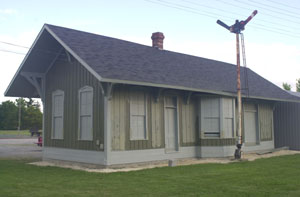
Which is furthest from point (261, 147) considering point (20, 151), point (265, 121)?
point (20, 151)

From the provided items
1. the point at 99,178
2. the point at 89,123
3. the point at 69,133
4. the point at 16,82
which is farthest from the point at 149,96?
the point at 16,82

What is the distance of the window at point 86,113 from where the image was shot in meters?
13.9

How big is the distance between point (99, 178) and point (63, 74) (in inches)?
255

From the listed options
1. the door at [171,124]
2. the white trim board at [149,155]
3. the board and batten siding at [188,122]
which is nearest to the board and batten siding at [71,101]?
the white trim board at [149,155]

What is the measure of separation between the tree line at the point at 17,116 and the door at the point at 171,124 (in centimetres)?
7367

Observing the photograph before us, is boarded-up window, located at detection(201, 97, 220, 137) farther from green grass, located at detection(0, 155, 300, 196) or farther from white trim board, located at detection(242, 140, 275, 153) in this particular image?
green grass, located at detection(0, 155, 300, 196)

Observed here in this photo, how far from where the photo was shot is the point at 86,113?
14086mm

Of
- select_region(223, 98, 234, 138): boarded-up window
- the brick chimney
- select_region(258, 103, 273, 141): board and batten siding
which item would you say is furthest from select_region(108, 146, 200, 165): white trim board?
the brick chimney

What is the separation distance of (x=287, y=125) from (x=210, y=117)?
24.9ft

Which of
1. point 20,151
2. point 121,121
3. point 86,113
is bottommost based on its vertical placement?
point 20,151

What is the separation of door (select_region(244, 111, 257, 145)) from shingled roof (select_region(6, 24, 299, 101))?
1.32 m

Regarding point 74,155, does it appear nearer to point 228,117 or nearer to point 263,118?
point 228,117

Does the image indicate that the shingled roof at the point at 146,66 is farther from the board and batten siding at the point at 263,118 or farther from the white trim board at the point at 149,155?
the white trim board at the point at 149,155

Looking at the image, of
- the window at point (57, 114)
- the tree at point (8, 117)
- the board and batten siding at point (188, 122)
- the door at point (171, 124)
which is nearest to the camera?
the door at point (171, 124)
